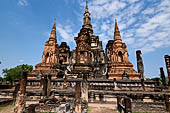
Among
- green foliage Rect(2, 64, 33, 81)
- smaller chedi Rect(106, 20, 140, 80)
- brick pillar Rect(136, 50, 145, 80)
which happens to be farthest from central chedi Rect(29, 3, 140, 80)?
green foliage Rect(2, 64, 33, 81)

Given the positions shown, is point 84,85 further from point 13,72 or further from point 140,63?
point 13,72

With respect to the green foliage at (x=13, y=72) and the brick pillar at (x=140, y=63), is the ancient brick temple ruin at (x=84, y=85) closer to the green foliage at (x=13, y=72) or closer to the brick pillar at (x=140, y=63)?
the brick pillar at (x=140, y=63)

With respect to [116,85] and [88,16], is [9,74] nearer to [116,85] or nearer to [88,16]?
[88,16]

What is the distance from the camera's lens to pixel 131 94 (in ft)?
31.9

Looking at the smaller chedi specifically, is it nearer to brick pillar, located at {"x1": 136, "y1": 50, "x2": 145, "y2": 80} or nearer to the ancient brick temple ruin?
the ancient brick temple ruin

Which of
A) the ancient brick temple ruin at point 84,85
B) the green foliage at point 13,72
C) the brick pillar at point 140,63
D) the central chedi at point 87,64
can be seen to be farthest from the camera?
the green foliage at point 13,72

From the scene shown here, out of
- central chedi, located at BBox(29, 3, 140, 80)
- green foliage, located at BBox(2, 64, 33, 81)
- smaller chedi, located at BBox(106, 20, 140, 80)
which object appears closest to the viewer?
smaller chedi, located at BBox(106, 20, 140, 80)

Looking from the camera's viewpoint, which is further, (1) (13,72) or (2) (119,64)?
(1) (13,72)

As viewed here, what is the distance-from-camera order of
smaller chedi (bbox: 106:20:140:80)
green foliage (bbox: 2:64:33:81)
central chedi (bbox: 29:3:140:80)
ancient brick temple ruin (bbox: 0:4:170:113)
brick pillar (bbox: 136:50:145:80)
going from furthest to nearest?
1. green foliage (bbox: 2:64:33:81)
2. brick pillar (bbox: 136:50:145:80)
3. central chedi (bbox: 29:3:140:80)
4. smaller chedi (bbox: 106:20:140:80)
5. ancient brick temple ruin (bbox: 0:4:170:113)

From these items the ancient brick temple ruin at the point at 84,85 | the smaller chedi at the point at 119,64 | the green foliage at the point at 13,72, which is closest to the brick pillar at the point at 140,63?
the ancient brick temple ruin at the point at 84,85

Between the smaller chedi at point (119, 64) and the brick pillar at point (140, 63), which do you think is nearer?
the smaller chedi at point (119, 64)

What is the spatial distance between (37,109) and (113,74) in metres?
14.0

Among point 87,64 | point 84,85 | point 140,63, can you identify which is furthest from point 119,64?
point 84,85

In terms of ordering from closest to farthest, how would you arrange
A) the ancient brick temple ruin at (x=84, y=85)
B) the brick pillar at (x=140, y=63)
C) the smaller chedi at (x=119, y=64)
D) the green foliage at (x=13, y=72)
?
the ancient brick temple ruin at (x=84, y=85) → the smaller chedi at (x=119, y=64) → the brick pillar at (x=140, y=63) → the green foliage at (x=13, y=72)
